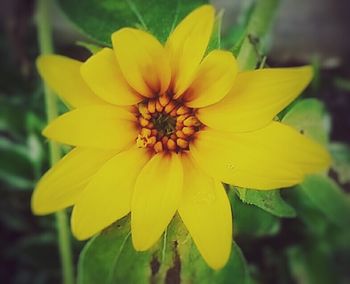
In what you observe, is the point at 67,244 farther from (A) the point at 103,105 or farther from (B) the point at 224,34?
(B) the point at 224,34

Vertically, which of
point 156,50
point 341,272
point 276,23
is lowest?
point 341,272

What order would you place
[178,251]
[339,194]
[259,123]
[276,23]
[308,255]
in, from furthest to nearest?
[276,23] → [308,255] → [339,194] → [178,251] → [259,123]

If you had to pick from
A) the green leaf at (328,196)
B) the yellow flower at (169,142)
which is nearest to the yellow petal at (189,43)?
the yellow flower at (169,142)

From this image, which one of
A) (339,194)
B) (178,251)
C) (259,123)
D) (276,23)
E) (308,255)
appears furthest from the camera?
(276,23)

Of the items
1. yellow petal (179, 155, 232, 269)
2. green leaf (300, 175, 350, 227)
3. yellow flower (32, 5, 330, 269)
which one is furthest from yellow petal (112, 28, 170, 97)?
green leaf (300, 175, 350, 227)

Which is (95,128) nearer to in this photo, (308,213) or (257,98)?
(257,98)

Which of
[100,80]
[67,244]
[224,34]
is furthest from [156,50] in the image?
[224,34]

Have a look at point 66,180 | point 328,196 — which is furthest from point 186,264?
point 328,196
